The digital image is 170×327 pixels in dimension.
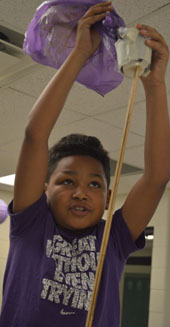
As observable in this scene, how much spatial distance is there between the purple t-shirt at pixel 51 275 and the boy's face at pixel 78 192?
0.03m

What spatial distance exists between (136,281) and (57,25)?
562 cm

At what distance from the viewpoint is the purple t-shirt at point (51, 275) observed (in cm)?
81

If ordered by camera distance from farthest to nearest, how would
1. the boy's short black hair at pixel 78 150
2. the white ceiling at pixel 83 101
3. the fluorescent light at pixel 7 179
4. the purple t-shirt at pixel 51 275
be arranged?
the fluorescent light at pixel 7 179
the white ceiling at pixel 83 101
the boy's short black hair at pixel 78 150
the purple t-shirt at pixel 51 275

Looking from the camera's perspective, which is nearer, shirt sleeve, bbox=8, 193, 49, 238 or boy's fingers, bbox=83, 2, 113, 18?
boy's fingers, bbox=83, 2, 113, 18

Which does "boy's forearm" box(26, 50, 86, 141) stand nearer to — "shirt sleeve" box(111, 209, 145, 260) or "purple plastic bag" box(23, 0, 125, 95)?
"purple plastic bag" box(23, 0, 125, 95)

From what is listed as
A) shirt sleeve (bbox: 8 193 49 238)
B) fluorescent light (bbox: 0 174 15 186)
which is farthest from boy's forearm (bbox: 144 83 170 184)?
fluorescent light (bbox: 0 174 15 186)

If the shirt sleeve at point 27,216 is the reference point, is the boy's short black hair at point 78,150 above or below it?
above

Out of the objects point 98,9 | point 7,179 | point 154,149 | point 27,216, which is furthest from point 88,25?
point 7,179

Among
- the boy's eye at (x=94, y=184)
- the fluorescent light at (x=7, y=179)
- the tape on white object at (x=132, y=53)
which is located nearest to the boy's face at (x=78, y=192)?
the boy's eye at (x=94, y=184)

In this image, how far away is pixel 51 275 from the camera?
0.83 metres

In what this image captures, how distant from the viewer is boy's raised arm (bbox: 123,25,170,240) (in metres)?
0.75

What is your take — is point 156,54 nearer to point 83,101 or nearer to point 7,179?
point 83,101

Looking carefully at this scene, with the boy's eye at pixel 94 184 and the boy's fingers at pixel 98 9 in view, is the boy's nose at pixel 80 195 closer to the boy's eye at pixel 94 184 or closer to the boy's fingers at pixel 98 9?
the boy's eye at pixel 94 184

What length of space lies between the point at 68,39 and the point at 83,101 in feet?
6.91
